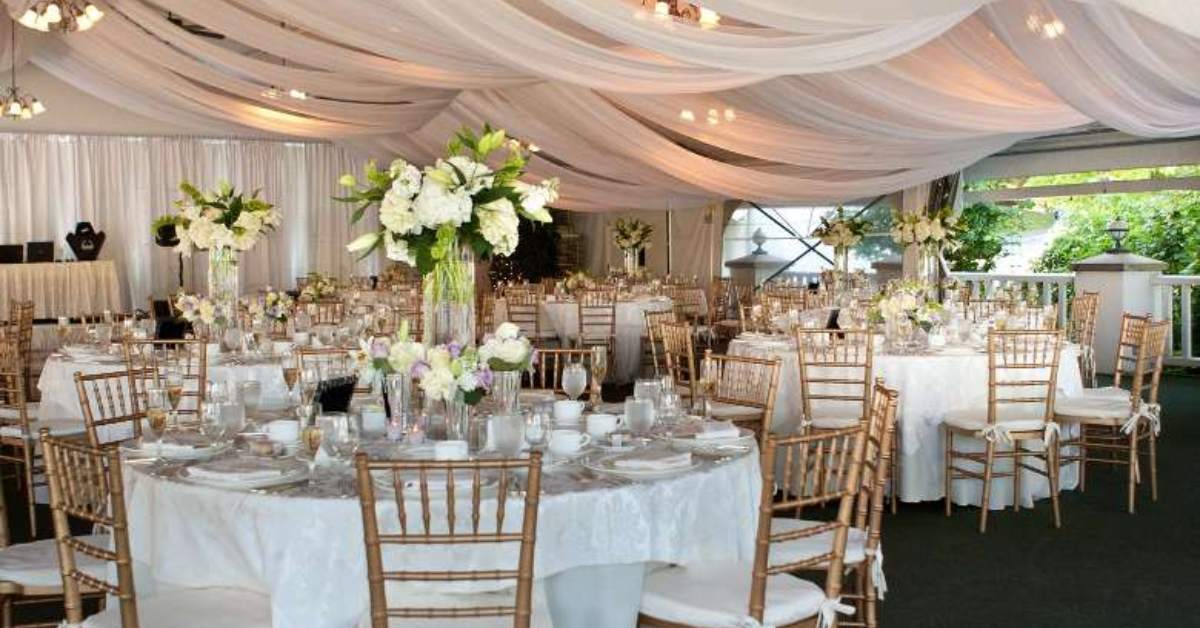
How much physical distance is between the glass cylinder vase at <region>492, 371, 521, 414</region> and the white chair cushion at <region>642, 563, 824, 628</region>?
69 centimetres

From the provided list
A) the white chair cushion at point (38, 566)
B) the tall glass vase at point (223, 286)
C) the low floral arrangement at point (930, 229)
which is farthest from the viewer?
the low floral arrangement at point (930, 229)

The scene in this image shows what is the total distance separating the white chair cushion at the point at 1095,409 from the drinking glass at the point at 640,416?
328cm

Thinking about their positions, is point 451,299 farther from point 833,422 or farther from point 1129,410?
point 1129,410

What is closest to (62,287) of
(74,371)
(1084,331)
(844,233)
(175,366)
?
(74,371)

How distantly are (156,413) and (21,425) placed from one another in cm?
291

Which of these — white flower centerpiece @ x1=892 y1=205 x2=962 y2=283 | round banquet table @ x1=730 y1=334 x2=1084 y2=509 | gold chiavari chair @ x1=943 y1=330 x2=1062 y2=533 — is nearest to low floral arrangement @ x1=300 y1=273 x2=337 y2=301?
white flower centerpiece @ x1=892 y1=205 x2=962 y2=283

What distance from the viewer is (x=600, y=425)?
12.4 feet

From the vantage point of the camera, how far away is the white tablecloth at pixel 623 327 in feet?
36.4

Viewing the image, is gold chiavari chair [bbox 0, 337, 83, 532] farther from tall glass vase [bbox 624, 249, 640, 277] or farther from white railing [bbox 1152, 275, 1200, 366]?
white railing [bbox 1152, 275, 1200, 366]

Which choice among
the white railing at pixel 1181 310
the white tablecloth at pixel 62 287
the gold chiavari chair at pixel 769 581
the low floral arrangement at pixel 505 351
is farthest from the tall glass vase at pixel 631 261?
the gold chiavari chair at pixel 769 581

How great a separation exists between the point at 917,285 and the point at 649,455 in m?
5.04

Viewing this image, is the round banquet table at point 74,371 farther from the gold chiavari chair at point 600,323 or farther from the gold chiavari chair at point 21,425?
the gold chiavari chair at point 600,323

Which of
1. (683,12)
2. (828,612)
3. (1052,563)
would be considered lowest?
(1052,563)

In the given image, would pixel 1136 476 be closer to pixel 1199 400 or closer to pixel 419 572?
pixel 1199 400
